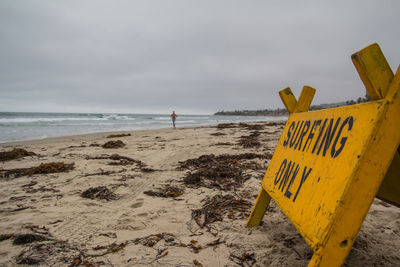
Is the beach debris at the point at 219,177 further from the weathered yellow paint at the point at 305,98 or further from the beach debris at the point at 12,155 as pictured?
the beach debris at the point at 12,155

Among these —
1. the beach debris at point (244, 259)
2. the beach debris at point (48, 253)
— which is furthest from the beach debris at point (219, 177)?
the beach debris at point (48, 253)

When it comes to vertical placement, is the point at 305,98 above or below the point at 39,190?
above

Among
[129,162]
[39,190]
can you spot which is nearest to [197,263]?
[39,190]

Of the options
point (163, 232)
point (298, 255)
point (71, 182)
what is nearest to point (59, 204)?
point (71, 182)

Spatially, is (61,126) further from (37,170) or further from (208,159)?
(208,159)

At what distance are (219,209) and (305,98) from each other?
1508 millimetres

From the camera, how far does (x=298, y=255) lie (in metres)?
1.58

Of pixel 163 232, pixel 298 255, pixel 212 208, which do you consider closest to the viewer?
pixel 298 255

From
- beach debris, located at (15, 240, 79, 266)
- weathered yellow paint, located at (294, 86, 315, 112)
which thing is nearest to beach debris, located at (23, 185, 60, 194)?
beach debris, located at (15, 240, 79, 266)

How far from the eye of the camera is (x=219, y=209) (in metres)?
2.43

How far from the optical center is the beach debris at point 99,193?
116 inches

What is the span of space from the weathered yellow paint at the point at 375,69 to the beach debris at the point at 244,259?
4.40ft

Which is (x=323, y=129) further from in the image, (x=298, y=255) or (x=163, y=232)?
(x=163, y=232)

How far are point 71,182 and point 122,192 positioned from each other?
3.83 ft
